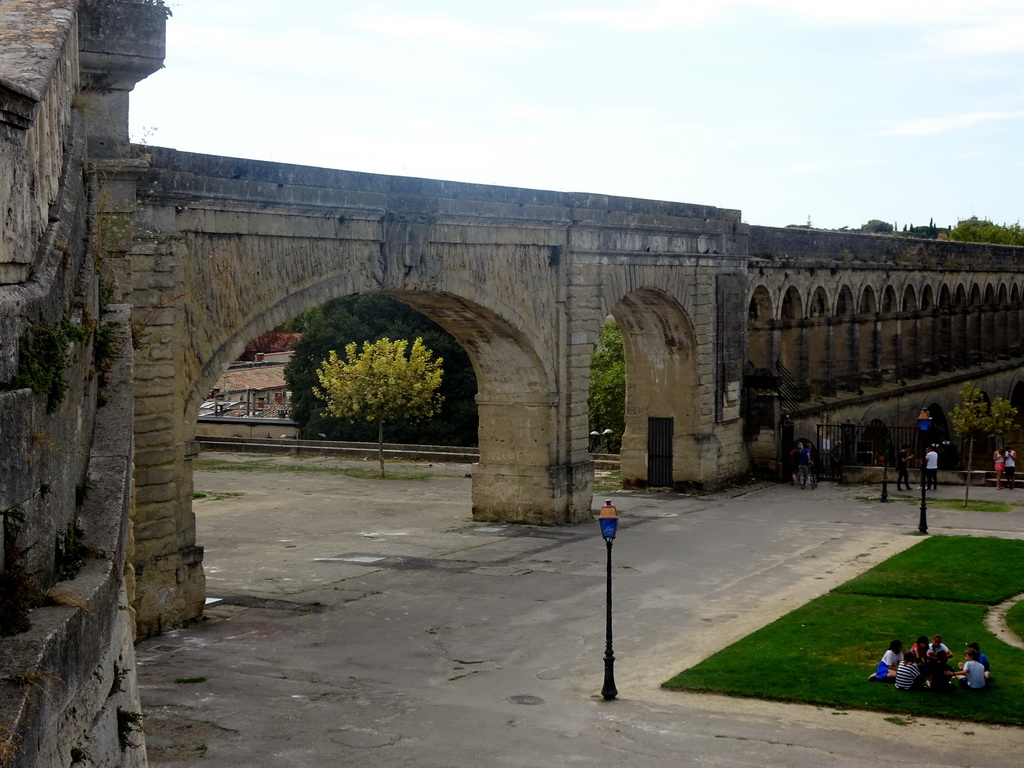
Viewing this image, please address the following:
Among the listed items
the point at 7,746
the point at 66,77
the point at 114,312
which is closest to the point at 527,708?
the point at 114,312

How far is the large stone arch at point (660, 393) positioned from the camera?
28141 mm

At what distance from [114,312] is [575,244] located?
14.9 metres

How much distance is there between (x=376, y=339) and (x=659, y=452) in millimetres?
19415

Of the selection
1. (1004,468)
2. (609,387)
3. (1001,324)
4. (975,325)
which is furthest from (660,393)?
(1001,324)

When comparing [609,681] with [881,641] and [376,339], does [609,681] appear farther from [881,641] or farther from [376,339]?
[376,339]

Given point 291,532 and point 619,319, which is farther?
point 619,319

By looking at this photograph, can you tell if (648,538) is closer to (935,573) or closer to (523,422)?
(523,422)

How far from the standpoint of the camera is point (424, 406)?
3212 centimetres

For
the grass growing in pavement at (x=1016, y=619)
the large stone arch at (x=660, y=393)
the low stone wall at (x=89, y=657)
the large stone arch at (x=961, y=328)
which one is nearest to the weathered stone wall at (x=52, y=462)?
the low stone wall at (x=89, y=657)

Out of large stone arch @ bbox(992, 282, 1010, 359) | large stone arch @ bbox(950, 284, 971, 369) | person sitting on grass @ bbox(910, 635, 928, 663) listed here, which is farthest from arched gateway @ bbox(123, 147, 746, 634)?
large stone arch @ bbox(992, 282, 1010, 359)

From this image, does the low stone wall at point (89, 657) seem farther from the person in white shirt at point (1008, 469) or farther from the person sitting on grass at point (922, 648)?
the person in white shirt at point (1008, 469)

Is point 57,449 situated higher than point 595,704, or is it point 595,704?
point 57,449

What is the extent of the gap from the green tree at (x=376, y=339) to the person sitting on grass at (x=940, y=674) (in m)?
30.7

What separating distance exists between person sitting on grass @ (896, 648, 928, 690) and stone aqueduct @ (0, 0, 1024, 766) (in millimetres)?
7788
